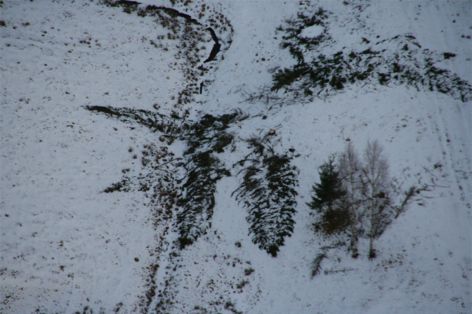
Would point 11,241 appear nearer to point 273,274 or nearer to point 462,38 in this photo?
point 273,274

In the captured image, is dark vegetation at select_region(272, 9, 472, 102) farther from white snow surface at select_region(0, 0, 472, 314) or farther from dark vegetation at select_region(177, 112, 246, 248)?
dark vegetation at select_region(177, 112, 246, 248)

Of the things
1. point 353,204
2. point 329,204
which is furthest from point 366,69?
point 329,204

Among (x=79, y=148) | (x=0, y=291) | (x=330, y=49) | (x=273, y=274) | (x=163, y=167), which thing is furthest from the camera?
(x=330, y=49)

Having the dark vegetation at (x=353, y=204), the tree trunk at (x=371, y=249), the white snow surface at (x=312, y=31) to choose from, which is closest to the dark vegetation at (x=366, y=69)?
the white snow surface at (x=312, y=31)

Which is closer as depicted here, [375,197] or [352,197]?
[375,197]

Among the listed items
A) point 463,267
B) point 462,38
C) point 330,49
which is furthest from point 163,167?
point 462,38

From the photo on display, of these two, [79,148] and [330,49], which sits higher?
[330,49]

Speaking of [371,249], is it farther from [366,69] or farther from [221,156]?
[366,69]

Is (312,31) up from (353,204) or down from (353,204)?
up

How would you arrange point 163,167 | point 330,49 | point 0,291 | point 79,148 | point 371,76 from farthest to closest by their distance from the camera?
1. point 330,49
2. point 371,76
3. point 163,167
4. point 79,148
5. point 0,291
